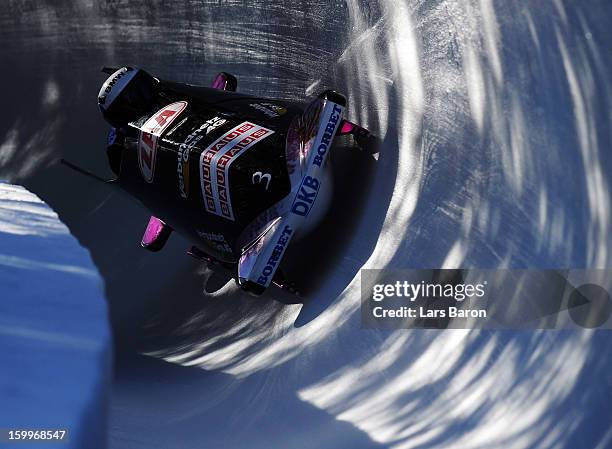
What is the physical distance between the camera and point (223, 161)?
4.76 metres

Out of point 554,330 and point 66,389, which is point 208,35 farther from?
point 554,330

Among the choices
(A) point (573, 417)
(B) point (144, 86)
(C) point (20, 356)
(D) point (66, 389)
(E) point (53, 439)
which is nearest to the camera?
(A) point (573, 417)

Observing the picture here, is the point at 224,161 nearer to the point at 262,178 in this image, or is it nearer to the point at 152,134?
the point at 262,178

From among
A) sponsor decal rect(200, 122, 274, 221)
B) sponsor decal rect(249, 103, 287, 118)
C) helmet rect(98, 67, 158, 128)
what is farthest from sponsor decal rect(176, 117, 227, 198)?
helmet rect(98, 67, 158, 128)

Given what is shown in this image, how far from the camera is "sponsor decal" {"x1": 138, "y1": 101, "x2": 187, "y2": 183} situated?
5.29 m

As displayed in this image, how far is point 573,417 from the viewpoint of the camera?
3477mm

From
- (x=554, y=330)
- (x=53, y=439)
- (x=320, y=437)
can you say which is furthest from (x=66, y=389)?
(x=554, y=330)

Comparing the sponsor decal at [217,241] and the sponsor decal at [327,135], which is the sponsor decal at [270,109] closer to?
the sponsor decal at [327,135]

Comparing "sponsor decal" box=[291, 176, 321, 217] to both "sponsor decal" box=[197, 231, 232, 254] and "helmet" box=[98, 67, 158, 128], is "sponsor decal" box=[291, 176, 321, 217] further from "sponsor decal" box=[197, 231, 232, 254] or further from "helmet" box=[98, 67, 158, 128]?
"helmet" box=[98, 67, 158, 128]

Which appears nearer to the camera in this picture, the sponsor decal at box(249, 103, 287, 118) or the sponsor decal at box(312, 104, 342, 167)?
the sponsor decal at box(312, 104, 342, 167)

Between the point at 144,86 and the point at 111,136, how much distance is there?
43cm

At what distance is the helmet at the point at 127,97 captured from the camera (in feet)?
18.2

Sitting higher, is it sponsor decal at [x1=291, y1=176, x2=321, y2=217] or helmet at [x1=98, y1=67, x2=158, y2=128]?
helmet at [x1=98, y1=67, x2=158, y2=128]

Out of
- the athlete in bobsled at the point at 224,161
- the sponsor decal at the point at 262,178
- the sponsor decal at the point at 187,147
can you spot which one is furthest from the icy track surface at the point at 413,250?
the sponsor decal at the point at 187,147
